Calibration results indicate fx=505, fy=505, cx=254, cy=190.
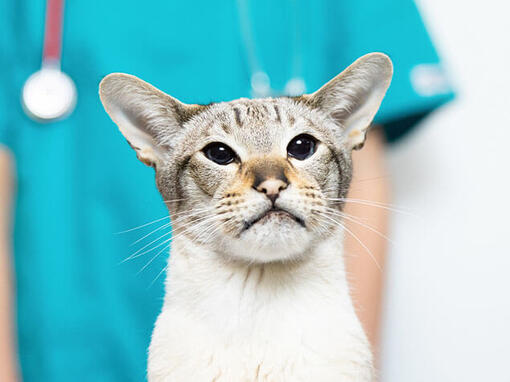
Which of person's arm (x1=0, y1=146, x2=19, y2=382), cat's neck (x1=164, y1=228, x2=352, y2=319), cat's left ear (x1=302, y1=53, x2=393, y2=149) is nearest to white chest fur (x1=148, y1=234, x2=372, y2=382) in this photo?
cat's neck (x1=164, y1=228, x2=352, y2=319)

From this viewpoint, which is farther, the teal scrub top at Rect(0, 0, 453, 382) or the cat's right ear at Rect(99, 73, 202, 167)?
the teal scrub top at Rect(0, 0, 453, 382)

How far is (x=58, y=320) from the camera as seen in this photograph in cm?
71

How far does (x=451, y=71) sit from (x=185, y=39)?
362 millimetres

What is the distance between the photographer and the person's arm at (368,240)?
535 mm

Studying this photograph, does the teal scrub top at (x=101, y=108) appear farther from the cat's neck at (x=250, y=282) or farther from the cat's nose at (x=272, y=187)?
the cat's nose at (x=272, y=187)

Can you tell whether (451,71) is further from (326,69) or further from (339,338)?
(339,338)

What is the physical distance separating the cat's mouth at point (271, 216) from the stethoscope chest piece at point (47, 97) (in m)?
0.20

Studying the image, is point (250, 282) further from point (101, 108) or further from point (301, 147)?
point (101, 108)

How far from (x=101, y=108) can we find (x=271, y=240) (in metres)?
0.32

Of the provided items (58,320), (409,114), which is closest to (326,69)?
(409,114)

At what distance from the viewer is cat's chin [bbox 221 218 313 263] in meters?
0.41

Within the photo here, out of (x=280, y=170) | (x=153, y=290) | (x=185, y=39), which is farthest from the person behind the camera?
(x=185, y=39)

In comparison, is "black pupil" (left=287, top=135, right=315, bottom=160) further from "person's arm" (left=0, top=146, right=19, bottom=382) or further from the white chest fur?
"person's arm" (left=0, top=146, right=19, bottom=382)

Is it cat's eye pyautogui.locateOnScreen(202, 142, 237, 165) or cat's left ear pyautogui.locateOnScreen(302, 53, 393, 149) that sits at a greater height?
cat's left ear pyautogui.locateOnScreen(302, 53, 393, 149)
